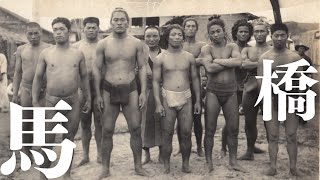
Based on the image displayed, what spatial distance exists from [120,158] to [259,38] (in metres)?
1.89

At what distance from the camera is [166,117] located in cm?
342

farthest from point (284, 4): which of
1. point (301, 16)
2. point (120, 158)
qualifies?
point (120, 158)

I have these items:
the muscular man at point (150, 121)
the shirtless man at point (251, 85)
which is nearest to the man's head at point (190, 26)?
the muscular man at point (150, 121)

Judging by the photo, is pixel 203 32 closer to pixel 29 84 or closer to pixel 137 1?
pixel 137 1

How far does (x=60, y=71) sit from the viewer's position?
321cm

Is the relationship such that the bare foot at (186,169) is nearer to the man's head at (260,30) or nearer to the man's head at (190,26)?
the man's head at (190,26)

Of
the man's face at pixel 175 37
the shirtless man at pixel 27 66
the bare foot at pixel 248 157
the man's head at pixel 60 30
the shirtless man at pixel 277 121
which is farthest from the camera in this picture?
the bare foot at pixel 248 157

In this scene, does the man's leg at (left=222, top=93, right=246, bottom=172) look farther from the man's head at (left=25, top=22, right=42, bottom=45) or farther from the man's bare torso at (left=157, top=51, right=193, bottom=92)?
the man's head at (left=25, top=22, right=42, bottom=45)

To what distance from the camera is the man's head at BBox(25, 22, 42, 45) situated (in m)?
3.71

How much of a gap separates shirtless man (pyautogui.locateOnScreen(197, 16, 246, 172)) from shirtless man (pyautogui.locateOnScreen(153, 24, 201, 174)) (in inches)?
5.1

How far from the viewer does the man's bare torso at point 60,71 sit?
126 inches

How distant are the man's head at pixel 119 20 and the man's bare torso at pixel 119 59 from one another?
0.31ft

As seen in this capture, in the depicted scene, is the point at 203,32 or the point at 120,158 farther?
the point at 203,32

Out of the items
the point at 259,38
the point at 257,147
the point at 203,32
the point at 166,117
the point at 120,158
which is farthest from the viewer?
the point at 203,32
